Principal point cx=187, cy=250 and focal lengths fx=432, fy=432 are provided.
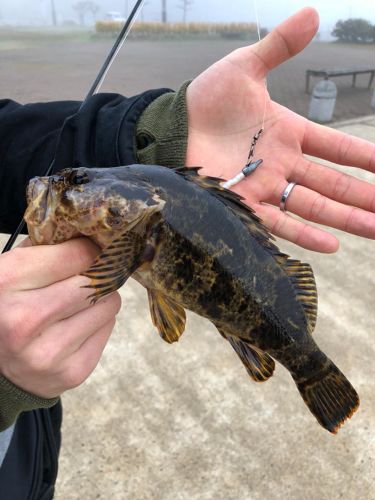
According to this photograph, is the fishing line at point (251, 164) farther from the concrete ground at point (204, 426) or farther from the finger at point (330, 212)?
the concrete ground at point (204, 426)

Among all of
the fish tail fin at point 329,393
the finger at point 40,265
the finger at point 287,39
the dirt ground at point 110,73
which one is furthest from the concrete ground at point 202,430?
the dirt ground at point 110,73

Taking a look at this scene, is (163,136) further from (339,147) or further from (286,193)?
(339,147)

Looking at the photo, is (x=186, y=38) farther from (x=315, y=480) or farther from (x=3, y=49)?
(x=315, y=480)

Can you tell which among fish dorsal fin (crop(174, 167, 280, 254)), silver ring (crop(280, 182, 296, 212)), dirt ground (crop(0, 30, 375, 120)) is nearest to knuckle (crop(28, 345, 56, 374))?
fish dorsal fin (crop(174, 167, 280, 254))

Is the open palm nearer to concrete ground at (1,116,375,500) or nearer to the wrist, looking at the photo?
the wrist

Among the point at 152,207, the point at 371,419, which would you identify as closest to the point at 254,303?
the point at 152,207

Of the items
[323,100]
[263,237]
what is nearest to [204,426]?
[263,237]

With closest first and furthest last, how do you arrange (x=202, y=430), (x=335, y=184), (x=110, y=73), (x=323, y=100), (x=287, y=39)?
(x=287, y=39) → (x=335, y=184) → (x=202, y=430) → (x=323, y=100) → (x=110, y=73)
